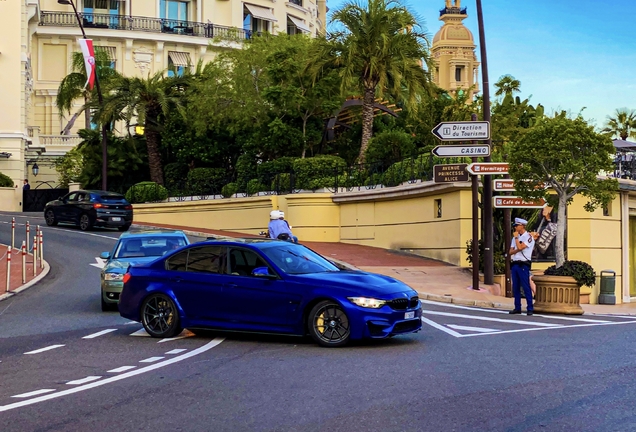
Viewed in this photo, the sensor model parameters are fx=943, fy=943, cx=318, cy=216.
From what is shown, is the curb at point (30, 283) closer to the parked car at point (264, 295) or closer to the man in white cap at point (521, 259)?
the parked car at point (264, 295)

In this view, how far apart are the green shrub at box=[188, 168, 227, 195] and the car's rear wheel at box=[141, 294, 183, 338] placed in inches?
1022

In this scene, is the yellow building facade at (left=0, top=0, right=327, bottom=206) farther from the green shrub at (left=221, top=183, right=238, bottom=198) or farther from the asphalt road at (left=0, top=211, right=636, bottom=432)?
the asphalt road at (left=0, top=211, right=636, bottom=432)

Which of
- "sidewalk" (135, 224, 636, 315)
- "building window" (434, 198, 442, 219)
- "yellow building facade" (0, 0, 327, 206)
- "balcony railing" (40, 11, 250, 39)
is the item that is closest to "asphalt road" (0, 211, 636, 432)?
"sidewalk" (135, 224, 636, 315)

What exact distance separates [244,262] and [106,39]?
5138cm

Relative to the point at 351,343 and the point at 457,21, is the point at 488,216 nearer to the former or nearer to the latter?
the point at 351,343

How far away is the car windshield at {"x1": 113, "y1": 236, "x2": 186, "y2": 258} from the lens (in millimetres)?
17797

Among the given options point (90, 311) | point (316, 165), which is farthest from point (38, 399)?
point (316, 165)

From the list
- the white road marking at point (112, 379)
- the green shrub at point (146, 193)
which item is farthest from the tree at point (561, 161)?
the green shrub at point (146, 193)

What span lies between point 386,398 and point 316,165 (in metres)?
26.3

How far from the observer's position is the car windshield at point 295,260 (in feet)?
41.5

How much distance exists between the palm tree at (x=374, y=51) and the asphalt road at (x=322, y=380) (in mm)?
19779

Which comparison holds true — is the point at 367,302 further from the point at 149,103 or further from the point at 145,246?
the point at 149,103

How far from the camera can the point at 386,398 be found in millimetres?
8430

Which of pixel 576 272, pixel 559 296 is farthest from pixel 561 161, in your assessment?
pixel 559 296
